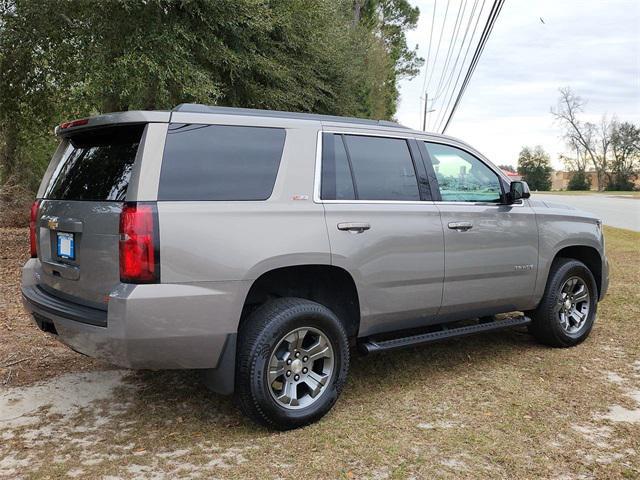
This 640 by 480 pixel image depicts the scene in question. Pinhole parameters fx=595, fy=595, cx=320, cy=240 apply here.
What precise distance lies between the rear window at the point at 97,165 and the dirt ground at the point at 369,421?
4.82 feet

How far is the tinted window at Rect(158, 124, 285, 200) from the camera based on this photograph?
3416 mm

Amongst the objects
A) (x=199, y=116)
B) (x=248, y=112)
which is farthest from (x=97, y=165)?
(x=248, y=112)

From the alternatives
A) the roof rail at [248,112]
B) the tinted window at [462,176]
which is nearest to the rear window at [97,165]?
the roof rail at [248,112]

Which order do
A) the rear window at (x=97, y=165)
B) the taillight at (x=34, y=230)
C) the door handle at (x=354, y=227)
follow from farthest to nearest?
the taillight at (x=34, y=230)
the door handle at (x=354, y=227)
the rear window at (x=97, y=165)

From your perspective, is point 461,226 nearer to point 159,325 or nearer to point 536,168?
point 159,325

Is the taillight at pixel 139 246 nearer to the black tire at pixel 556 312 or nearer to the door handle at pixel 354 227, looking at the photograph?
the door handle at pixel 354 227

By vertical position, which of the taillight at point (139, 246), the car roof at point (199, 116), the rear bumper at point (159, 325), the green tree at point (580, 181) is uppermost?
the green tree at point (580, 181)

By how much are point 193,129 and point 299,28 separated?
10751 millimetres

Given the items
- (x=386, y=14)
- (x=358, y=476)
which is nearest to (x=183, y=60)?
(x=358, y=476)

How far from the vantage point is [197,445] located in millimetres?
3539

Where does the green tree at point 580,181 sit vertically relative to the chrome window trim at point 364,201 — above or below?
above

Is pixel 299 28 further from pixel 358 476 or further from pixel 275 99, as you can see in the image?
pixel 358 476

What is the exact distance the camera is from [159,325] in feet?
10.7

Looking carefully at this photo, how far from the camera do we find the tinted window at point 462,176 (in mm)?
4715
